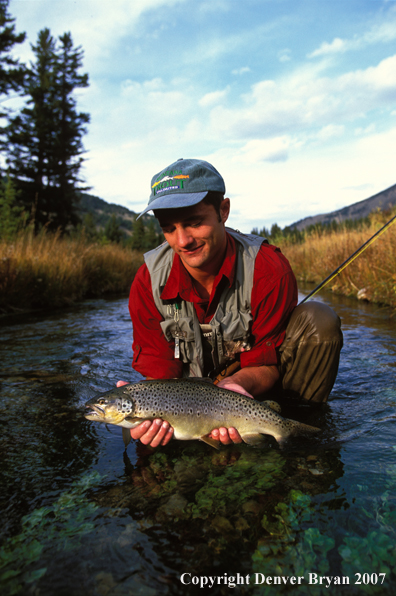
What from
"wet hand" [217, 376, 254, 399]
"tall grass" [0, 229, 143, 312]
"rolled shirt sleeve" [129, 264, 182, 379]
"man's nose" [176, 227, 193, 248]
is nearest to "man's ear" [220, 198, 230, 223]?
"man's nose" [176, 227, 193, 248]

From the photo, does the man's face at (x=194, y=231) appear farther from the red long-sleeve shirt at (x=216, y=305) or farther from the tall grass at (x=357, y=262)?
the tall grass at (x=357, y=262)

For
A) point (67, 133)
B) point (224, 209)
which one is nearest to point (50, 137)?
point (67, 133)

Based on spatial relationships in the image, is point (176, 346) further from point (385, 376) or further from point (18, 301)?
point (18, 301)

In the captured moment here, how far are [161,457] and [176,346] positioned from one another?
37.1 inches

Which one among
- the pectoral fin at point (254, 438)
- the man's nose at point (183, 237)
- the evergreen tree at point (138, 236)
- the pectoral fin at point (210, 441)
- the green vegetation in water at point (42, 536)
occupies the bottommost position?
the green vegetation in water at point (42, 536)

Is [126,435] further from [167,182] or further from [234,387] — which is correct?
[167,182]

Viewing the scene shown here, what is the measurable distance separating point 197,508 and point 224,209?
233cm

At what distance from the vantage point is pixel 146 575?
1.83 metres

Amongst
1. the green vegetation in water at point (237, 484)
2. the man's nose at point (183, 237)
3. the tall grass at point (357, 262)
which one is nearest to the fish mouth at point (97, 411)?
the green vegetation in water at point (237, 484)

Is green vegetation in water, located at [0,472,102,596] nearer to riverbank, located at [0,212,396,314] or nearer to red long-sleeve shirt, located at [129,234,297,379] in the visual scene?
red long-sleeve shirt, located at [129,234,297,379]

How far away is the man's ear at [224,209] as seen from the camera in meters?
3.41

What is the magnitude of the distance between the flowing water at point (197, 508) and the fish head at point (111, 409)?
1.20ft

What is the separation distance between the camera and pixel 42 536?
210 cm

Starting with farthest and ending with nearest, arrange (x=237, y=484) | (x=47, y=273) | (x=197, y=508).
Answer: (x=47, y=273) < (x=237, y=484) < (x=197, y=508)
